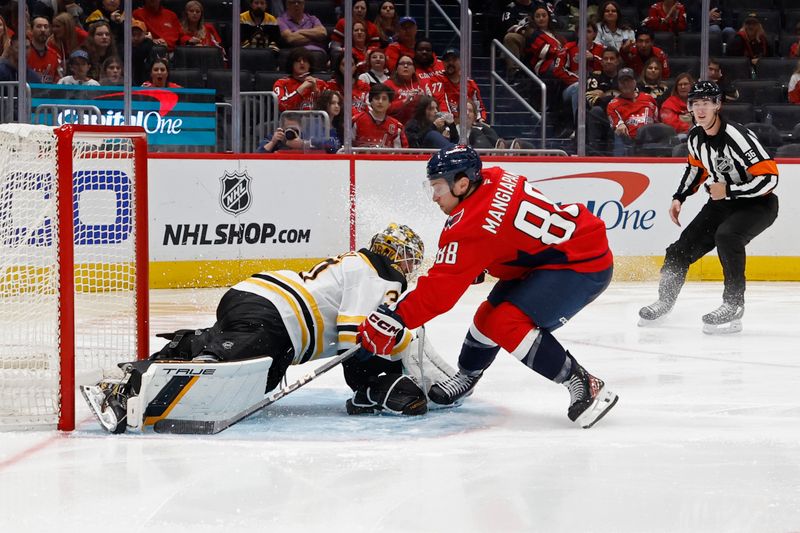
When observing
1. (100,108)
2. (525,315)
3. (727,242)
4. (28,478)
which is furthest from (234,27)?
(28,478)

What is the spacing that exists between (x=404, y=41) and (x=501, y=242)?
513cm

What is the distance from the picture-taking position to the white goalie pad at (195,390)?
3.43 m

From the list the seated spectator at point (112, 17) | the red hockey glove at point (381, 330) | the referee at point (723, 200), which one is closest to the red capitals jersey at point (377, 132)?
the seated spectator at point (112, 17)

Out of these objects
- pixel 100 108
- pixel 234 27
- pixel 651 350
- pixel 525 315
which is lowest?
pixel 651 350

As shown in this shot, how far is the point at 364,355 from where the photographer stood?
3.80m

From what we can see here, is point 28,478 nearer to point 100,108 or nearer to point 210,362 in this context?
point 210,362

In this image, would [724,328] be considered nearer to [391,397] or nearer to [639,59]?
[391,397]

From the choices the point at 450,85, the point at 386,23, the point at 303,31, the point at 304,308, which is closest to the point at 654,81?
the point at 450,85

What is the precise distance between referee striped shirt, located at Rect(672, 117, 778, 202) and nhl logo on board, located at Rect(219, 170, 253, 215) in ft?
9.94

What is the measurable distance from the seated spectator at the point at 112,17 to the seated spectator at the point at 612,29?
10.9 feet

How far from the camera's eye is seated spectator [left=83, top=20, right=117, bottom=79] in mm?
7516

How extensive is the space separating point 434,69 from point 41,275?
185 inches

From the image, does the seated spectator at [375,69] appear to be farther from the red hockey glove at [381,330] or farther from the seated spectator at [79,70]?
the red hockey glove at [381,330]

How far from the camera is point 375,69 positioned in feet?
27.0
